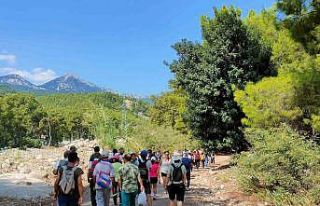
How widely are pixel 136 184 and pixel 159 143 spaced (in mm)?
36350

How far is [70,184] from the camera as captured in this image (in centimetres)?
838

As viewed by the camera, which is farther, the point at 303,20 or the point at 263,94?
the point at 263,94

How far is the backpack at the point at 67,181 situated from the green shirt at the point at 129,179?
6.82 ft

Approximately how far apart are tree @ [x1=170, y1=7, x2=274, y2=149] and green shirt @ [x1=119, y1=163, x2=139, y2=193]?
16.9 m

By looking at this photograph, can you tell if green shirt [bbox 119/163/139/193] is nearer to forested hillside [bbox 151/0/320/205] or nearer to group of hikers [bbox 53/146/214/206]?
group of hikers [bbox 53/146/214/206]

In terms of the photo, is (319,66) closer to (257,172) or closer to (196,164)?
(257,172)

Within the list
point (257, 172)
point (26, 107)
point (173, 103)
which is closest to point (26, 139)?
point (26, 107)

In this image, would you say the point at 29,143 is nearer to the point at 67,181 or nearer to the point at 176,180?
the point at 176,180

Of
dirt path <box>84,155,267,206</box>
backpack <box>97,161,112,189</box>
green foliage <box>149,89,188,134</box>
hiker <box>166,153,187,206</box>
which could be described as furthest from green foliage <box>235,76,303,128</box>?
green foliage <box>149,89,188,134</box>

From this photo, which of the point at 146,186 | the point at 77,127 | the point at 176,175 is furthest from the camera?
the point at 77,127

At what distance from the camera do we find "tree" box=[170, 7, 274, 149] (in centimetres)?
2700

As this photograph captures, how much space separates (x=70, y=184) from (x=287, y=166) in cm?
785

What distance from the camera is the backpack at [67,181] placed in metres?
8.38

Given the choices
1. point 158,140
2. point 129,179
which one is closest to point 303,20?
point 129,179
